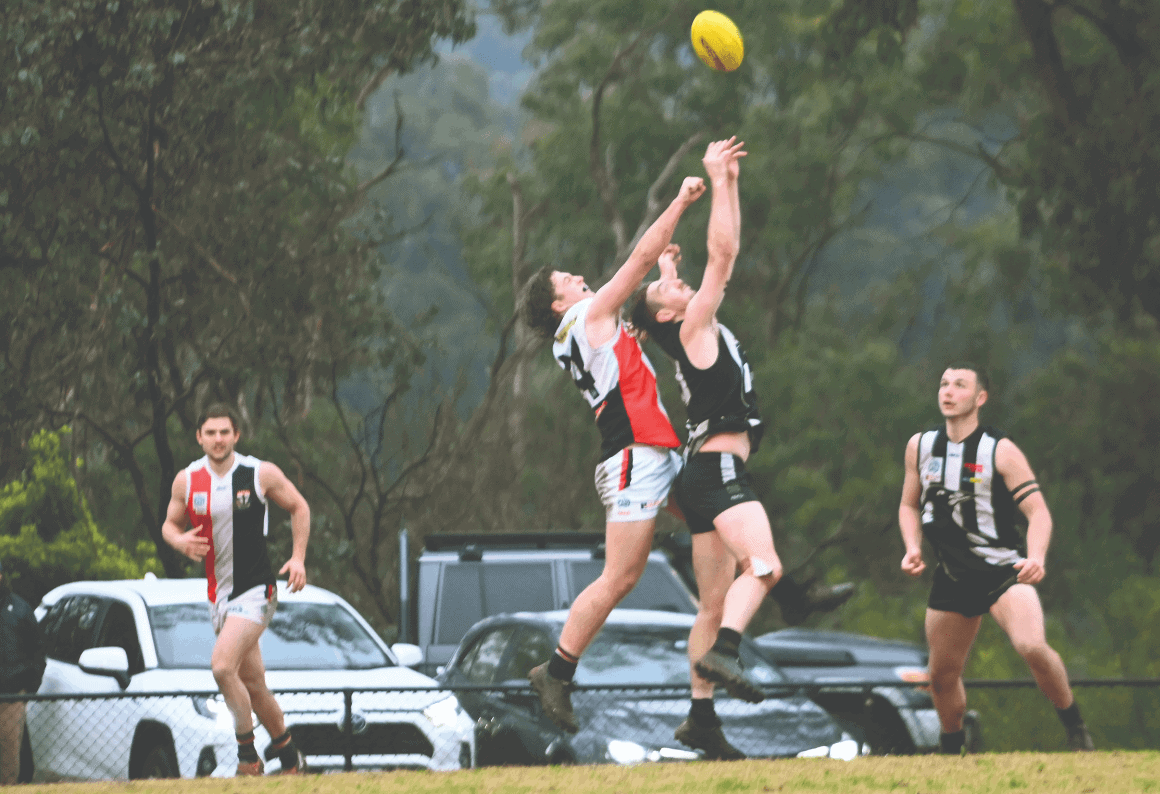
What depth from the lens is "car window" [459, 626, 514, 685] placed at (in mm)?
10266

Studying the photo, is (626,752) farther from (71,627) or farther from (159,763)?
(71,627)

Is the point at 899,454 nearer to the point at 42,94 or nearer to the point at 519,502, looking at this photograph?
the point at 519,502

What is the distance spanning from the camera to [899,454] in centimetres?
2952

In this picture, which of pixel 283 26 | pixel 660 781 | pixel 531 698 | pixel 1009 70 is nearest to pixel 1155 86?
pixel 1009 70

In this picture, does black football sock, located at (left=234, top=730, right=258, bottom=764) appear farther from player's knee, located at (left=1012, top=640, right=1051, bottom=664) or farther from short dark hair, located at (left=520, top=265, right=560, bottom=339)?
player's knee, located at (left=1012, top=640, right=1051, bottom=664)

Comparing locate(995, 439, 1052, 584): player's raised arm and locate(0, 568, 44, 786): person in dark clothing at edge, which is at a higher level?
locate(995, 439, 1052, 584): player's raised arm

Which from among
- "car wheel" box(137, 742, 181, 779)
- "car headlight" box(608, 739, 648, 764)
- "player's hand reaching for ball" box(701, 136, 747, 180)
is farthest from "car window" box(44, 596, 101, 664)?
"player's hand reaching for ball" box(701, 136, 747, 180)

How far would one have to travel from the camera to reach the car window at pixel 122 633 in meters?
10.0

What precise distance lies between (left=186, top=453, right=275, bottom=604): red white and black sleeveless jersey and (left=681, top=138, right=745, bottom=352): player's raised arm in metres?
2.99

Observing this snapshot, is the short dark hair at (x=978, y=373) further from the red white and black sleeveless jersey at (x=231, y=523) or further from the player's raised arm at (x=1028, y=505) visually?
the red white and black sleeveless jersey at (x=231, y=523)

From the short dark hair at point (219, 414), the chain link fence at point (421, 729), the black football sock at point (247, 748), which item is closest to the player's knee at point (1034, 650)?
the chain link fence at point (421, 729)

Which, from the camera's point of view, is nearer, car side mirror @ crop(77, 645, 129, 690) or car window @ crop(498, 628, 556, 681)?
car side mirror @ crop(77, 645, 129, 690)

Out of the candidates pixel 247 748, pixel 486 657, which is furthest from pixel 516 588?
pixel 247 748

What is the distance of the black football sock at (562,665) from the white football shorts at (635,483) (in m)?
0.69
